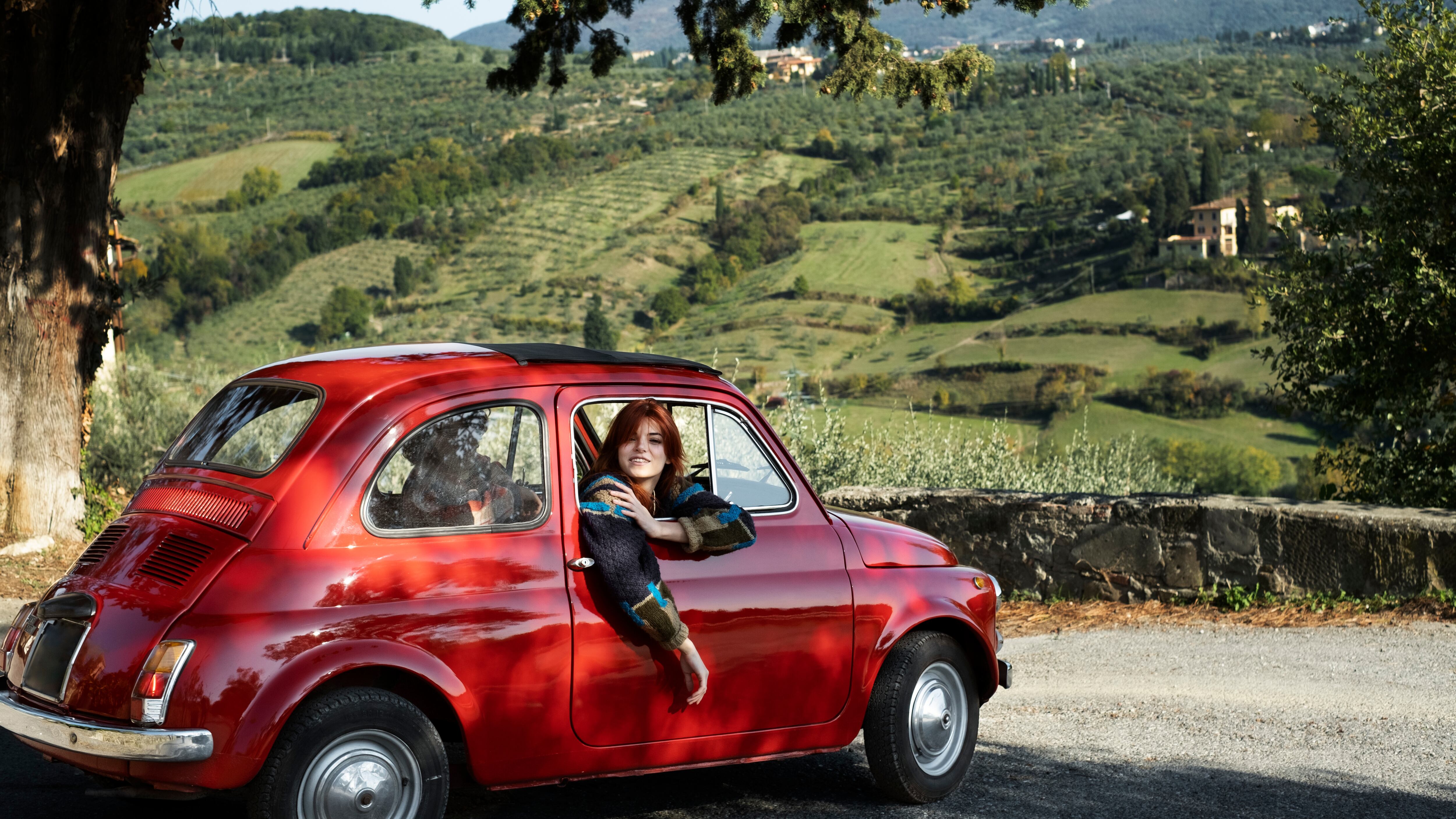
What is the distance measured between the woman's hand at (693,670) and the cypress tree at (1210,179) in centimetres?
14254

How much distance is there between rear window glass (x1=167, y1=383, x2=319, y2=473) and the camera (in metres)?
4.16

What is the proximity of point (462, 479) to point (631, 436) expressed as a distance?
0.64 meters

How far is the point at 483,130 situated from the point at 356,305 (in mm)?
59386

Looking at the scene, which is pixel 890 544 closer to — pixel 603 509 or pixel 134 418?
pixel 603 509

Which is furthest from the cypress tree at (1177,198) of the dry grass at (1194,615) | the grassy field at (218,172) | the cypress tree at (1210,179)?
the dry grass at (1194,615)

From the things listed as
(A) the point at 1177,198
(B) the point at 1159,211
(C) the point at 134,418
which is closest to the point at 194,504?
(C) the point at 134,418

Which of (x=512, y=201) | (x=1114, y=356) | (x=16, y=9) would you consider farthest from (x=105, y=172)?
(x=512, y=201)

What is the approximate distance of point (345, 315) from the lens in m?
121

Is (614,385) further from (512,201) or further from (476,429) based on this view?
(512,201)

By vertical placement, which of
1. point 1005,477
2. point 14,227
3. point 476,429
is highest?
point 14,227

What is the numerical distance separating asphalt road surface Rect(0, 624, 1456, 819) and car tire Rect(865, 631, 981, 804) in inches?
4.3

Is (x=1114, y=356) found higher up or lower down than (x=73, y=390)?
lower down

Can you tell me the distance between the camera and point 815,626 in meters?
4.76

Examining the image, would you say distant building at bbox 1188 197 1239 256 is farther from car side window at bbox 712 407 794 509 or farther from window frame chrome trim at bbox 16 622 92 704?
window frame chrome trim at bbox 16 622 92 704
